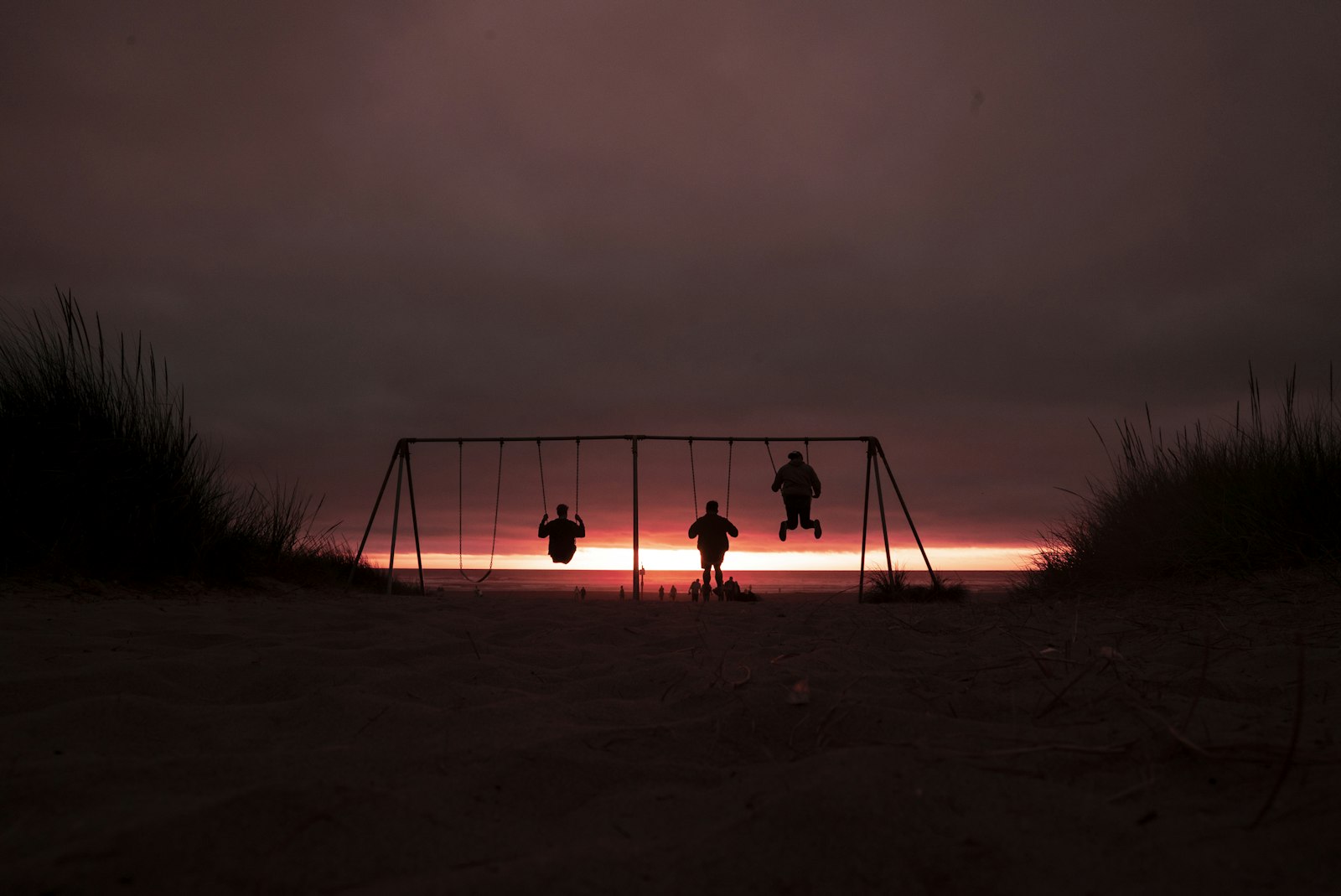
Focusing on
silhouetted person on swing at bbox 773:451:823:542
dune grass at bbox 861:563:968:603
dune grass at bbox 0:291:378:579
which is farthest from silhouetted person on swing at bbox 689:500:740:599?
dune grass at bbox 0:291:378:579

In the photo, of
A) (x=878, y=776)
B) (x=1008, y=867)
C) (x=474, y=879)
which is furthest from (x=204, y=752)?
(x=1008, y=867)

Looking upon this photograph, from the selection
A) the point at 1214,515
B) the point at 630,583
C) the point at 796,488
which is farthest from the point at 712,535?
the point at 630,583

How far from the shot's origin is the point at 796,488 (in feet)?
33.7

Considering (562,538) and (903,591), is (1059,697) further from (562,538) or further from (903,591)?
(562,538)

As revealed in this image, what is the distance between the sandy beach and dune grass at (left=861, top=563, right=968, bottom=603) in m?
5.71

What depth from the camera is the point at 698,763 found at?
1.84m

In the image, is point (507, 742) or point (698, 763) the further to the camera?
point (507, 742)

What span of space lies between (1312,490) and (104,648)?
7.52 m

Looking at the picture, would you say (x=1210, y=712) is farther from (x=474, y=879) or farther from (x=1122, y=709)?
(x=474, y=879)

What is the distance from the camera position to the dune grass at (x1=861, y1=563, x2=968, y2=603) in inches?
356

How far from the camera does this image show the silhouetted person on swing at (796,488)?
10.3 meters

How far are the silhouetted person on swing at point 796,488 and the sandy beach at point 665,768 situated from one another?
6.82m

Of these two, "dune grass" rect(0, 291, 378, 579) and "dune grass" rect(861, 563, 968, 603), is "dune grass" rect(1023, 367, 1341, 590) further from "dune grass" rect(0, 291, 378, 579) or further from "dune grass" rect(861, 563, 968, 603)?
"dune grass" rect(0, 291, 378, 579)

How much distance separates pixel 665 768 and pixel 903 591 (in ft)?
27.4
